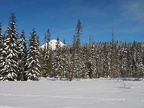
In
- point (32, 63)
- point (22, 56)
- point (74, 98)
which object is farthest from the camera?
point (22, 56)

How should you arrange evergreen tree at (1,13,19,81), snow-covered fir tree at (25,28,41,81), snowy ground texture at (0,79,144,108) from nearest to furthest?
snowy ground texture at (0,79,144,108) → evergreen tree at (1,13,19,81) → snow-covered fir tree at (25,28,41,81)

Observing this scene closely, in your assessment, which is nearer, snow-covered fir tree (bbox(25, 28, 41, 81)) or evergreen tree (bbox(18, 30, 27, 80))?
snow-covered fir tree (bbox(25, 28, 41, 81))

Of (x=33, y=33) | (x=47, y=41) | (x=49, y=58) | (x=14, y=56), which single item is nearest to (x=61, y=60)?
(x=49, y=58)

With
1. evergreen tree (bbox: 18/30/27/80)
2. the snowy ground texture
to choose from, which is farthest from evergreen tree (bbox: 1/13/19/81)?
the snowy ground texture

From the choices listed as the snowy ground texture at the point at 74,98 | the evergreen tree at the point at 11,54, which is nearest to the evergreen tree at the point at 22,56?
the evergreen tree at the point at 11,54

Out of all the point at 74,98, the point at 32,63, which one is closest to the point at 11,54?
the point at 32,63

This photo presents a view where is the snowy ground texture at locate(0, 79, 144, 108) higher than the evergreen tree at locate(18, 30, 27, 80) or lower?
lower

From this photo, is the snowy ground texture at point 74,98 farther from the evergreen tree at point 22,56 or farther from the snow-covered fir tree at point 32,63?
the evergreen tree at point 22,56

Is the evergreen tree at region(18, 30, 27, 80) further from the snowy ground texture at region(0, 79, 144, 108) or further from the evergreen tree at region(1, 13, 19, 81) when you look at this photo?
the snowy ground texture at region(0, 79, 144, 108)

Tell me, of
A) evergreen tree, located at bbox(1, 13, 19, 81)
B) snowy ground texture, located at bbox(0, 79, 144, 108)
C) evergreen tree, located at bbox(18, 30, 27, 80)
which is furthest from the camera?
evergreen tree, located at bbox(18, 30, 27, 80)

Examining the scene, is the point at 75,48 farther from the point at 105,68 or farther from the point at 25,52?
the point at 105,68

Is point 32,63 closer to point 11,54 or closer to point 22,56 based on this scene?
point 22,56

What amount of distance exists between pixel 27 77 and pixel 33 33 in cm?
913

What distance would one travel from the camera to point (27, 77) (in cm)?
4244
